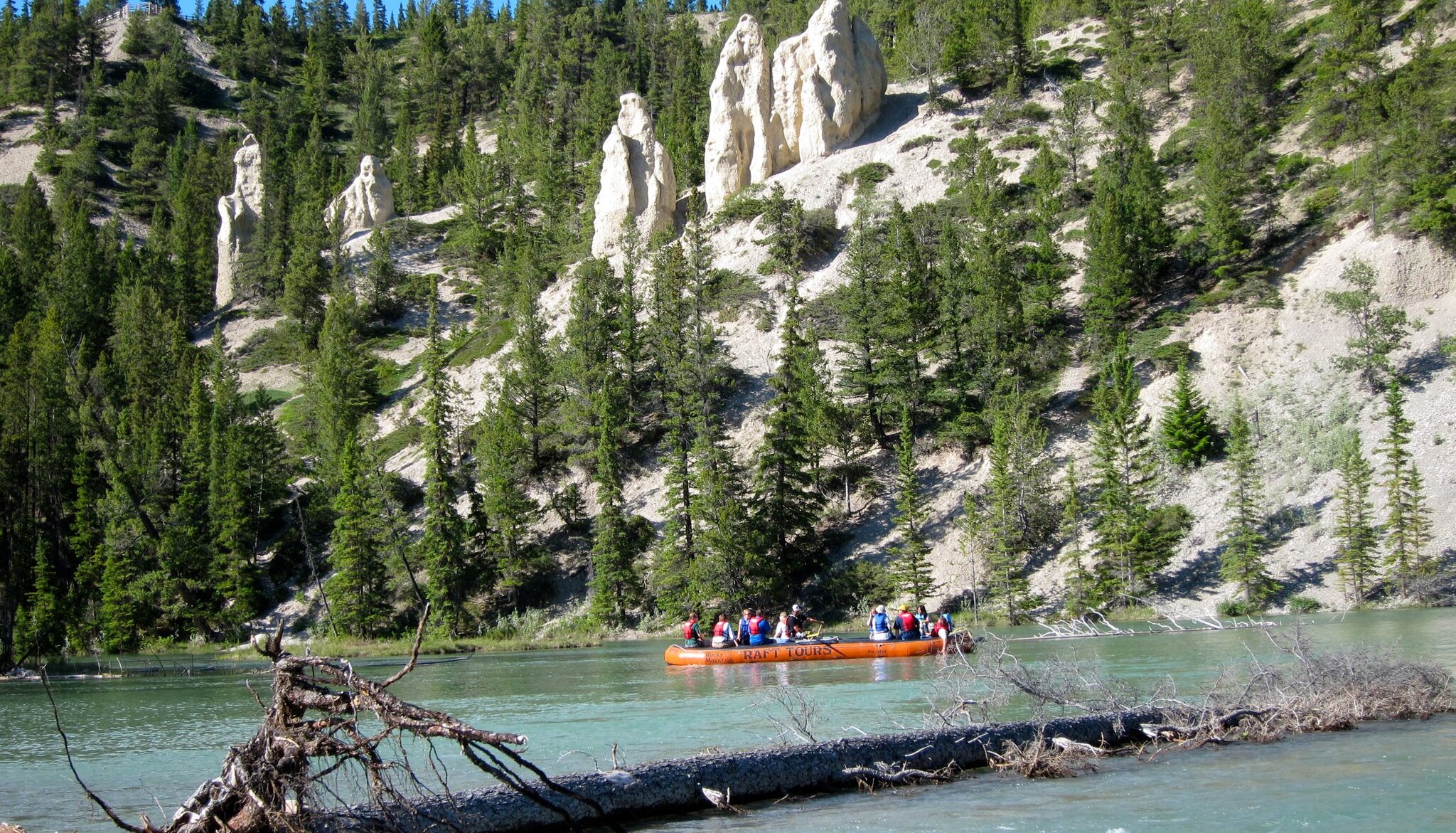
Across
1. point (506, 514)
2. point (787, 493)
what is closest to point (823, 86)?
point (787, 493)

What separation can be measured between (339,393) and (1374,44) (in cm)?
6804

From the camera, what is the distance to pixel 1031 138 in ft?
250

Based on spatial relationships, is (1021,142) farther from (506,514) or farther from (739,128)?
(506,514)

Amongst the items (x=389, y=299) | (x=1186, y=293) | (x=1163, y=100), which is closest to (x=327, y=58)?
(x=389, y=299)

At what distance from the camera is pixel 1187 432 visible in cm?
4922

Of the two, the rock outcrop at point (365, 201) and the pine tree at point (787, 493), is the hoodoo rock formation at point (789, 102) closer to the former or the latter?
the pine tree at point (787, 493)

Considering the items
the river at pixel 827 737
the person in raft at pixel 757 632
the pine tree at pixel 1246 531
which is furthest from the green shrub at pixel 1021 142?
the person in raft at pixel 757 632

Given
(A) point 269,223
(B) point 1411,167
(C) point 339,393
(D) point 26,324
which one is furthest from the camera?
(A) point 269,223

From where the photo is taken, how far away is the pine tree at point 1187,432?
161 feet

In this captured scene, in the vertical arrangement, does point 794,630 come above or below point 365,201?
below

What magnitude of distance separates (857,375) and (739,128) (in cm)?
3063

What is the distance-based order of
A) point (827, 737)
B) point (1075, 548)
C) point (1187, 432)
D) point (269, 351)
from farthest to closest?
1. point (269, 351)
2. point (1187, 432)
3. point (1075, 548)
4. point (827, 737)

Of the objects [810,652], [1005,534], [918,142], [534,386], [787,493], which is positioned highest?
[918,142]

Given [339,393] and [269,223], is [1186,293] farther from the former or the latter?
→ [269,223]
